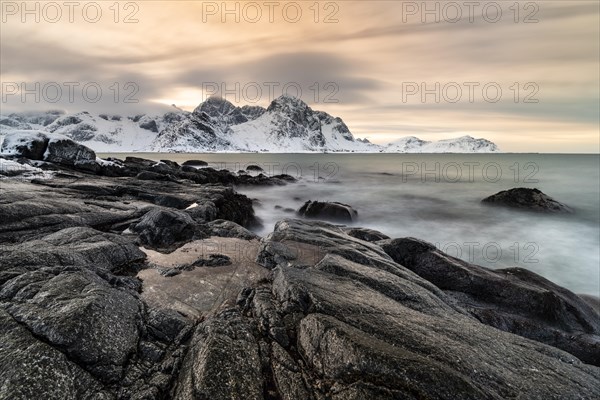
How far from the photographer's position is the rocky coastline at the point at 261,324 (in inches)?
175

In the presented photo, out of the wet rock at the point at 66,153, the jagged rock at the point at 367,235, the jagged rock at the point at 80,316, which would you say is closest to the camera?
the jagged rock at the point at 80,316

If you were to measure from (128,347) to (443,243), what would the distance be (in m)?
22.3

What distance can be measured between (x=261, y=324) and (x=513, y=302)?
9.00 metres

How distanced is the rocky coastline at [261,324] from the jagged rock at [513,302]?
0.15 ft

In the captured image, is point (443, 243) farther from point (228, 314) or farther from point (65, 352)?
point (65, 352)

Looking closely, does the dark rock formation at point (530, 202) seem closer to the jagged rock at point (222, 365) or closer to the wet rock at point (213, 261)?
the wet rock at point (213, 261)

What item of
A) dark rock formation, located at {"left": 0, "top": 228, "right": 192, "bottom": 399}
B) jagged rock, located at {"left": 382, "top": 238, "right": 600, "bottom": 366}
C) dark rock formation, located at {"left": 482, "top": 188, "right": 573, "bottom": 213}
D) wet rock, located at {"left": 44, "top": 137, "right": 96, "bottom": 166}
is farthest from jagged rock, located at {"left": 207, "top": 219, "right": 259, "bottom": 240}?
dark rock formation, located at {"left": 482, "top": 188, "right": 573, "bottom": 213}

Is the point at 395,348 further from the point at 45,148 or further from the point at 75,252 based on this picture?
the point at 45,148

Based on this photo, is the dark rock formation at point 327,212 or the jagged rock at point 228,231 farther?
the dark rock formation at point 327,212

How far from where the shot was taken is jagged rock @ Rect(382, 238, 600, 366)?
30.6 ft

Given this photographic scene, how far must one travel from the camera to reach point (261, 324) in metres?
6.00

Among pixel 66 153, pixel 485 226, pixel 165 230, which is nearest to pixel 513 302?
pixel 165 230

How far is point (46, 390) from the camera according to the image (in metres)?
3.95

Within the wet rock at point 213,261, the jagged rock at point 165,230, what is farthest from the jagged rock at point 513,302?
the jagged rock at point 165,230
